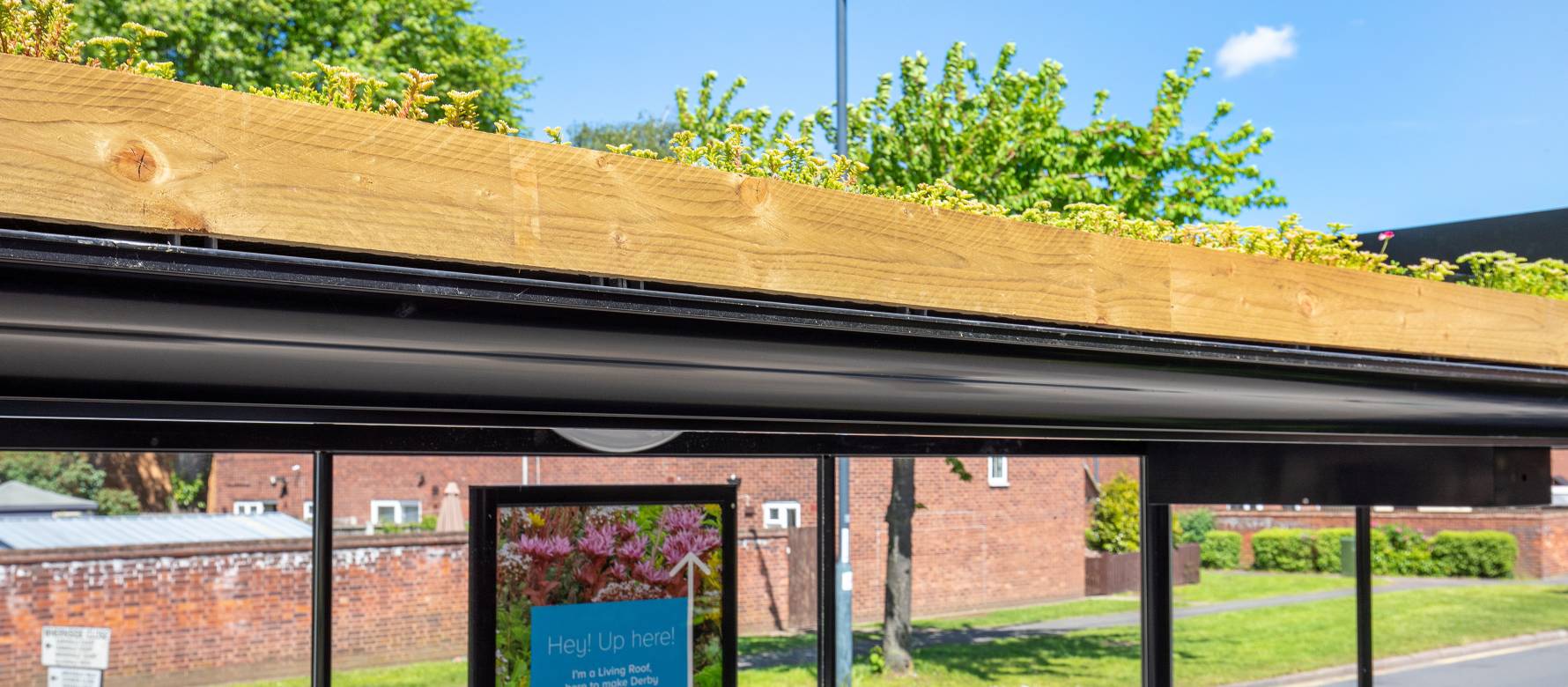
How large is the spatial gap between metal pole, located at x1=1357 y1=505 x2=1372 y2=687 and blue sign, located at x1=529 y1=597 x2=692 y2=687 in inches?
122

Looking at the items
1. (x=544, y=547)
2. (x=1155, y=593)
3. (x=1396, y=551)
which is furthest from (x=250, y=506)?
(x=1396, y=551)

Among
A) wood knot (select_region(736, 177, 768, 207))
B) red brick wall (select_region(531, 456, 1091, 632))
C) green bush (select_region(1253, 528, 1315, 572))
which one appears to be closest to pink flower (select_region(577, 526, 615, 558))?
red brick wall (select_region(531, 456, 1091, 632))

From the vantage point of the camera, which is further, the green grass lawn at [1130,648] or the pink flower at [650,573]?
the green grass lawn at [1130,648]

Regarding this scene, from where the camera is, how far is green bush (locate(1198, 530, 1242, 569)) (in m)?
5.28

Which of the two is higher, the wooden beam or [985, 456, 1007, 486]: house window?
the wooden beam

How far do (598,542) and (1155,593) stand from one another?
84.0 inches

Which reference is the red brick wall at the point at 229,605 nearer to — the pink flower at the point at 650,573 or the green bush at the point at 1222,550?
the pink flower at the point at 650,573

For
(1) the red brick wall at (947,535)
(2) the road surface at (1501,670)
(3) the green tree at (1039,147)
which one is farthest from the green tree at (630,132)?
(1) the red brick wall at (947,535)

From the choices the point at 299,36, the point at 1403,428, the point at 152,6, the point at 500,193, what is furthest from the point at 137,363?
the point at 299,36

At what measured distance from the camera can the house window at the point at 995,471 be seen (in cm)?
399

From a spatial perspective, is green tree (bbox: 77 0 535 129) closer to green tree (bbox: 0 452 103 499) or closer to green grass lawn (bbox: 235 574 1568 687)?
green grass lawn (bbox: 235 574 1568 687)

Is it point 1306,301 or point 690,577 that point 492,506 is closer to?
point 690,577

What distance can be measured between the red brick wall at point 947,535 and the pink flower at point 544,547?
500mm

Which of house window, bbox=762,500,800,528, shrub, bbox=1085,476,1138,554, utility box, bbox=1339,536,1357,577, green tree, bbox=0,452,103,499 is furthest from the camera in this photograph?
utility box, bbox=1339,536,1357,577
